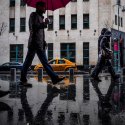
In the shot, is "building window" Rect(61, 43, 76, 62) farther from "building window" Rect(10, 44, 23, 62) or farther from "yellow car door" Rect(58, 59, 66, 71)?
"yellow car door" Rect(58, 59, 66, 71)

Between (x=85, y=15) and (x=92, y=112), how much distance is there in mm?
41057

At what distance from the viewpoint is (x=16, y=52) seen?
4747cm

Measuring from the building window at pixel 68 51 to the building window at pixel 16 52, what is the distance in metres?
5.55

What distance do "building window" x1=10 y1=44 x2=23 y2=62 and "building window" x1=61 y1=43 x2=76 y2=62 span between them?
5550 millimetres

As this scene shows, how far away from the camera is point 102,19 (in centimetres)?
4466

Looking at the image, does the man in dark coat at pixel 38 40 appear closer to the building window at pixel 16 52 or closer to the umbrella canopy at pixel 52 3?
the umbrella canopy at pixel 52 3

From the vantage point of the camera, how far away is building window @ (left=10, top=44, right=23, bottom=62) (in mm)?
A: 47188

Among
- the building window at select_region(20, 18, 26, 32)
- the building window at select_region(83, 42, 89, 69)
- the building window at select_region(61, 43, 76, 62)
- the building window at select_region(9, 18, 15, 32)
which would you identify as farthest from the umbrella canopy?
the building window at select_region(9, 18, 15, 32)

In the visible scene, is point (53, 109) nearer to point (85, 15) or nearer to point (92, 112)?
point (92, 112)

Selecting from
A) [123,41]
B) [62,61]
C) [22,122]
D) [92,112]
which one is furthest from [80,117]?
[123,41]

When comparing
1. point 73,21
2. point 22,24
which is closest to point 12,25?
point 22,24

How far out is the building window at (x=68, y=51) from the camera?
45219mm

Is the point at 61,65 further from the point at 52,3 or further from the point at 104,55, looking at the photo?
the point at 52,3

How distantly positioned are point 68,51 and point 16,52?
694cm
